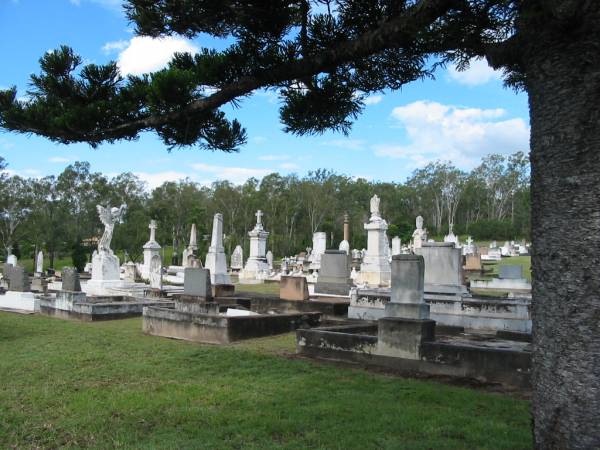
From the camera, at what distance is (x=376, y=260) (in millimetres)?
24359

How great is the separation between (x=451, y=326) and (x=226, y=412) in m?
7.21

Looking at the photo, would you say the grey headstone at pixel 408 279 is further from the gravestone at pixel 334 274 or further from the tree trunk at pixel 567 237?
the gravestone at pixel 334 274

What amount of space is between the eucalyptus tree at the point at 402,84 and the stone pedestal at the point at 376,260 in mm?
19433

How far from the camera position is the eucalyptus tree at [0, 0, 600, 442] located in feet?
9.27

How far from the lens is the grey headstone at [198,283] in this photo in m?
12.6

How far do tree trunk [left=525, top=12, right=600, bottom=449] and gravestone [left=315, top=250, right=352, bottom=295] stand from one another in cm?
1404

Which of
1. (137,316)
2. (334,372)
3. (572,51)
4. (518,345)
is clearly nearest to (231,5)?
(572,51)

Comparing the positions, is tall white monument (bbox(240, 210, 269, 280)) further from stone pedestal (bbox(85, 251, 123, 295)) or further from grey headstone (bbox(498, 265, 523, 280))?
grey headstone (bbox(498, 265, 523, 280))

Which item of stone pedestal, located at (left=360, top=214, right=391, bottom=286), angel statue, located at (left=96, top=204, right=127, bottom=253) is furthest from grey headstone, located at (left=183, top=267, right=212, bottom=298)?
stone pedestal, located at (left=360, top=214, right=391, bottom=286)

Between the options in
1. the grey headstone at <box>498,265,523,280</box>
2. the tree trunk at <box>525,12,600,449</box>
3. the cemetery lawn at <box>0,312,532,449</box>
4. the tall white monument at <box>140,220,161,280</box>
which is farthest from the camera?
the tall white monument at <box>140,220,161,280</box>

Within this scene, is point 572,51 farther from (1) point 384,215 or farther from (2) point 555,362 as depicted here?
(1) point 384,215

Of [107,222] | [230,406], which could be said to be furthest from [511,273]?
[230,406]

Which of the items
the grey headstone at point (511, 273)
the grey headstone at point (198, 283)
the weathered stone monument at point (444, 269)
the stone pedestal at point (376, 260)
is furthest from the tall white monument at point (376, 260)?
the grey headstone at point (198, 283)

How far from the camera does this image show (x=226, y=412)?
5336mm
